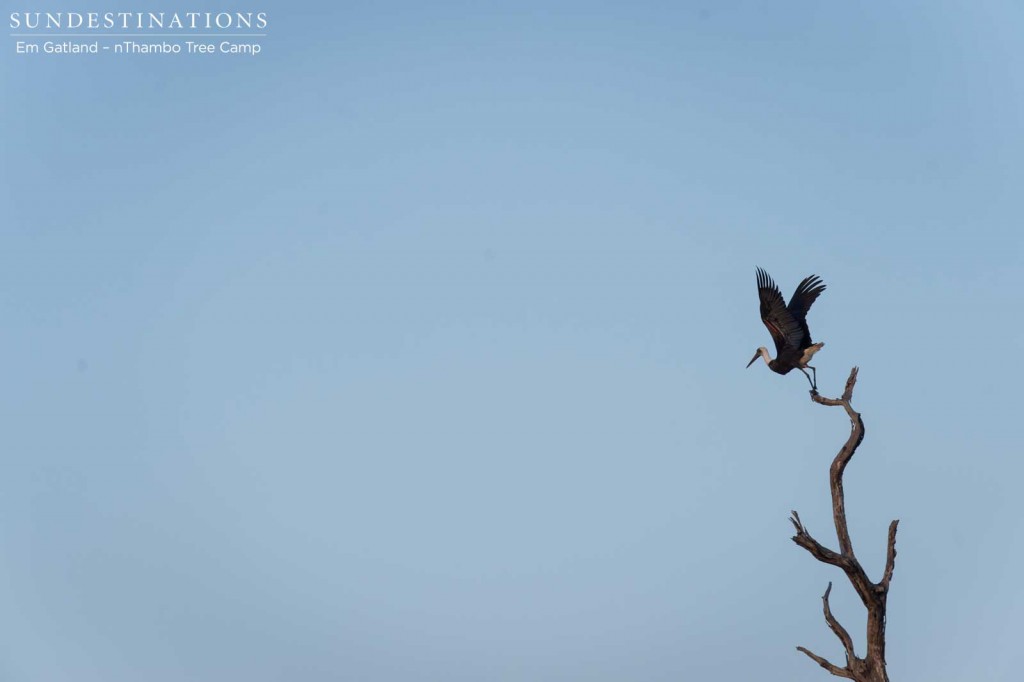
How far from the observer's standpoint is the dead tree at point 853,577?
72.8ft

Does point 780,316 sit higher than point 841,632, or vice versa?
point 780,316

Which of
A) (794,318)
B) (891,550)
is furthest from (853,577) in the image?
(794,318)

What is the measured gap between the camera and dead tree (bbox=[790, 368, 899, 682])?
72.8 ft

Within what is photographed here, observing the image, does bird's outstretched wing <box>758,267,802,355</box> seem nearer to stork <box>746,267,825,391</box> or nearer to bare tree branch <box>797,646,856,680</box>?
stork <box>746,267,825,391</box>

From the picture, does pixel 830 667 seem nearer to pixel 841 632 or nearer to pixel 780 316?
pixel 841 632

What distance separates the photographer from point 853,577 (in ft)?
73.0

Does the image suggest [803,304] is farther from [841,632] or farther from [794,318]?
[841,632]

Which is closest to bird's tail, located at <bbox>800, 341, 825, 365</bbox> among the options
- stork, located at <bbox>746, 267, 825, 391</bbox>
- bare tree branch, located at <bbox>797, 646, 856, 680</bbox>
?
stork, located at <bbox>746, 267, 825, 391</bbox>

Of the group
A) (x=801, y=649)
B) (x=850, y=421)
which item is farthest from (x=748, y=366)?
(x=801, y=649)

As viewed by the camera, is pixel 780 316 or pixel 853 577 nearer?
pixel 853 577

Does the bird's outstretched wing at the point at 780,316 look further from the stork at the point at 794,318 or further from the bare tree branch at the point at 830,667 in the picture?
the bare tree branch at the point at 830,667

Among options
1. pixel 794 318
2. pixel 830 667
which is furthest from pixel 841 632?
pixel 794 318

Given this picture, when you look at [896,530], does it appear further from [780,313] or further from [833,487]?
[780,313]

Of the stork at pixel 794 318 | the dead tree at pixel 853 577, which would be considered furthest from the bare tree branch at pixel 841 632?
the stork at pixel 794 318
